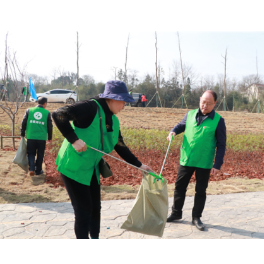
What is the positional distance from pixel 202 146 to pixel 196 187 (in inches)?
23.8

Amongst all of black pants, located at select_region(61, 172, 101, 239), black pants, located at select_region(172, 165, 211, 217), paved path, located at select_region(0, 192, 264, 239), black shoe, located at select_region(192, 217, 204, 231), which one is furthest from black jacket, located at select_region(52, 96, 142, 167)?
black shoe, located at select_region(192, 217, 204, 231)

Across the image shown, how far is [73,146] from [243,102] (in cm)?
4009

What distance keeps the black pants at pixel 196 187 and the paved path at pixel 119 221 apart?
237 mm

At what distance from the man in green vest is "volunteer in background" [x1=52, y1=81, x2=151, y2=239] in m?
1.43

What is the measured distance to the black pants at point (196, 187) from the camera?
3.79 m

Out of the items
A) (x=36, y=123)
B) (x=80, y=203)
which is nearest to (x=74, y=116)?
(x=80, y=203)

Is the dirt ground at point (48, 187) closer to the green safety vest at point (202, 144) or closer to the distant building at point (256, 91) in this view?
the green safety vest at point (202, 144)

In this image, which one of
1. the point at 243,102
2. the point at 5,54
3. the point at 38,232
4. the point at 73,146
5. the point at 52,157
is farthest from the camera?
the point at 243,102

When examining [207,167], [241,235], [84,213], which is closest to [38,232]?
[84,213]

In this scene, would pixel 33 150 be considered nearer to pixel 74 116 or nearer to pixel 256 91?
pixel 74 116

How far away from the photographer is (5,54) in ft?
33.0

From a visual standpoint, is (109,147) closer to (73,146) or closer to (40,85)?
(73,146)

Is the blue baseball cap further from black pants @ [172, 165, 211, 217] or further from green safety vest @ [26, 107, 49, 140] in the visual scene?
green safety vest @ [26, 107, 49, 140]

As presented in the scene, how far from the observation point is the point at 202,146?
3.70 m
